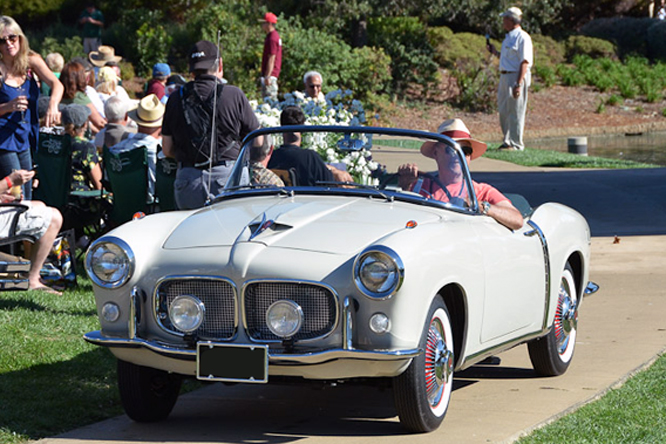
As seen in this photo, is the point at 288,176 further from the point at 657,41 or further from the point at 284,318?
the point at 657,41

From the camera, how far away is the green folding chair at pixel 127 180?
10000mm

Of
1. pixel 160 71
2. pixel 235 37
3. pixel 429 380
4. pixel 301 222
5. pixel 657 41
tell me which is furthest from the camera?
pixel 657 41

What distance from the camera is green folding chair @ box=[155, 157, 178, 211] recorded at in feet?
31.5

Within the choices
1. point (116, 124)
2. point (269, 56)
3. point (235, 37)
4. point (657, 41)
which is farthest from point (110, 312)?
point (657, 41)

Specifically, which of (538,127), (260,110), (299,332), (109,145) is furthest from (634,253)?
(538,127)

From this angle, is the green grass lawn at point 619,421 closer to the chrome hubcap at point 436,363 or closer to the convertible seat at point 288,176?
the chrome hubcap at point 436,363

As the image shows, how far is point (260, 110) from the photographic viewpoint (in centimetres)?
1250

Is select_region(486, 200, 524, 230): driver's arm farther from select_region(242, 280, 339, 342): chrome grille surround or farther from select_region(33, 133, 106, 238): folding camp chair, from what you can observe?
select_region(33, 133, 106, 238): folding camp chair

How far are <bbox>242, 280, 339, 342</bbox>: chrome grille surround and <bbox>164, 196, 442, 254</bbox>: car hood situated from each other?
8.1 inches

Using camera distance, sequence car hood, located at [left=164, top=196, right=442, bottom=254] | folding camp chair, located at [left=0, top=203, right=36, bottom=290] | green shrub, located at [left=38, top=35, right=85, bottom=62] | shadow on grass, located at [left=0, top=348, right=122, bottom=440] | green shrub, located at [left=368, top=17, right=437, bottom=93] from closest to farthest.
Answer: car hood, located at [left=164, top=196, right=442, bottom=254], shadow on grass, located at [left=0, top=348, right=122, bottom=440], folding camp chair, located at [left=0, top=203, right=36, bottom=290], green shrub, located at [left=38, top=35, right=85, bottom=62], green shrub, located at [left=368, top=17, right=437, bottom=93]

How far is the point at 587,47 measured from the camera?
3488cm

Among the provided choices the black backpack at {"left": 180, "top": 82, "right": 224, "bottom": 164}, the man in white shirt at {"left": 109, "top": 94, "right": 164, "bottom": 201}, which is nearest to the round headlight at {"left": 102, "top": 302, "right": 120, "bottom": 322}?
the black backpack at {"left": 180, "top": 82, "right": 224, "bottom": 164}

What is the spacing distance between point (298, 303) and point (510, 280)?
1503mm

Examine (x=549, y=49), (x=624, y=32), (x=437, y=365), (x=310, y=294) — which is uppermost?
(x=624, y=32)
